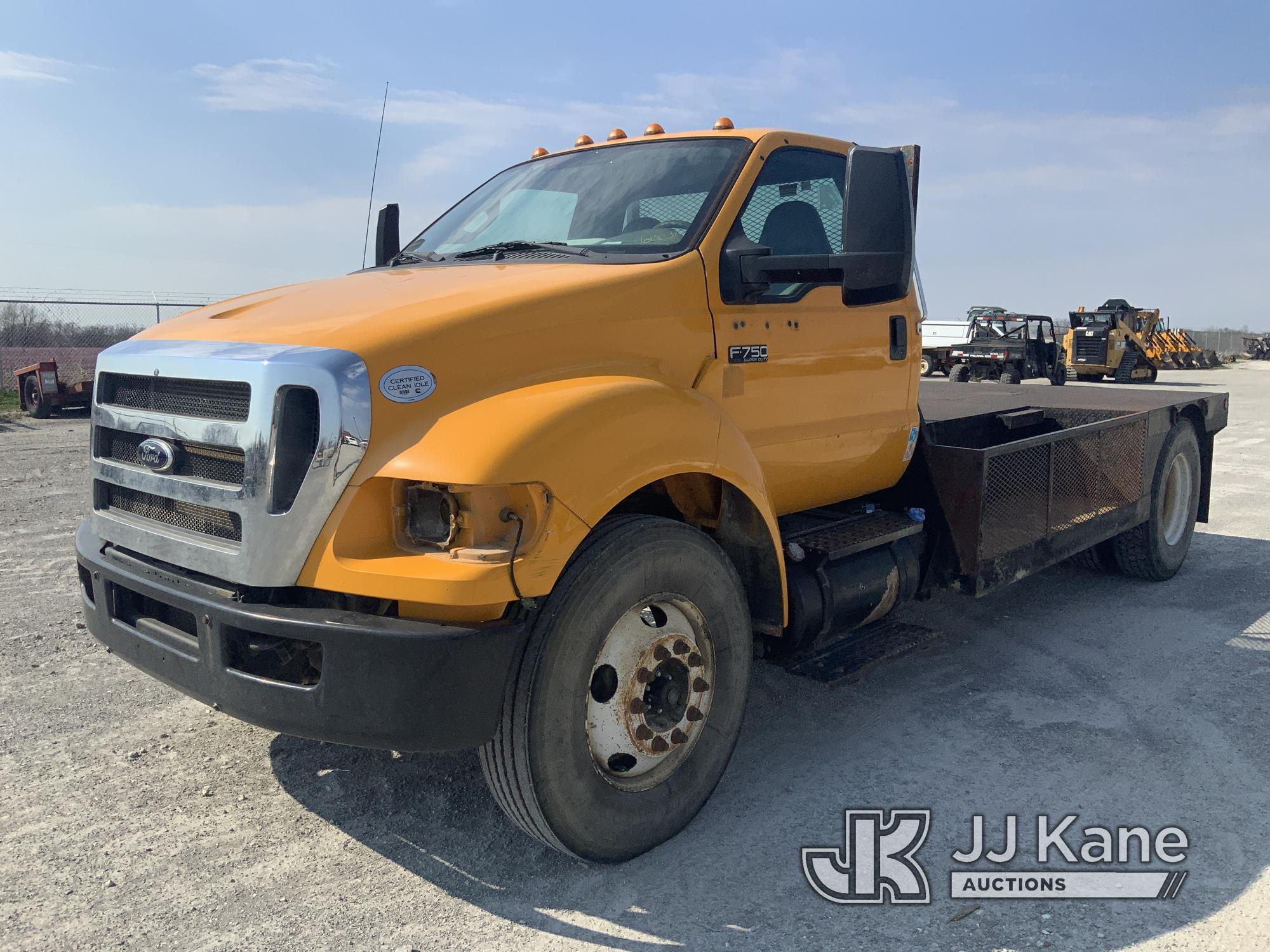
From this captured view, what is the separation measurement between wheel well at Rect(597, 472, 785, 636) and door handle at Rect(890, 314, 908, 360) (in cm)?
134

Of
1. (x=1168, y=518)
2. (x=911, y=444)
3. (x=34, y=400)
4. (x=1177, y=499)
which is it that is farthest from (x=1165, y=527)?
(x=34, y=400)

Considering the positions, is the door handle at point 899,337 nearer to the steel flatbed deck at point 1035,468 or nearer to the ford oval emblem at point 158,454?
the steel flatbed deck at point 1035,468

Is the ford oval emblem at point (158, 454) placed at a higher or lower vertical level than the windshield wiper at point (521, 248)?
lower

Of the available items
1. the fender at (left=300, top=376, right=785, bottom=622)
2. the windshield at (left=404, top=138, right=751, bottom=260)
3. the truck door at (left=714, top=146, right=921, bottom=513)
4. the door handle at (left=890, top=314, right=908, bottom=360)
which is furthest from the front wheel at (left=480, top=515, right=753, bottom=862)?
the door handle at (left=890, top=314, right=908, bottom=360)

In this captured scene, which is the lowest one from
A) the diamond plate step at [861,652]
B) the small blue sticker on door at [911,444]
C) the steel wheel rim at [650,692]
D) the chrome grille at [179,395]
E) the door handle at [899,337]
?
the diamond plate step at [861,652]

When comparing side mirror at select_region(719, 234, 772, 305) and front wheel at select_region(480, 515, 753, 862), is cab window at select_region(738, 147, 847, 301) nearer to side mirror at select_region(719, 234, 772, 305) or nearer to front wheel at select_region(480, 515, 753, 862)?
side mirror at select_region(719, 234, 772, 305)

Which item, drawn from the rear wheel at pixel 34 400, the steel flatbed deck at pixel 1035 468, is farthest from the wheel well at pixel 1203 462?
the rear wheel at pixel 34 400

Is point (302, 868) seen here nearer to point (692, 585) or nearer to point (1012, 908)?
point (692, 585)

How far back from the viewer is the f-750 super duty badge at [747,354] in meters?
3.62

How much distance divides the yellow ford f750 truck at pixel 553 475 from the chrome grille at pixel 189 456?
0.04 feet

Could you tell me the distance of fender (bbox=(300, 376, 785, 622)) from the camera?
2.56 meters

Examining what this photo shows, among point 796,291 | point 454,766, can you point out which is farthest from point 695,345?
point 454,766

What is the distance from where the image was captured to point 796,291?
3850 millimetres

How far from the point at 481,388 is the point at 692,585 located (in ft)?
3.01
